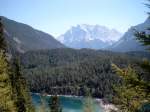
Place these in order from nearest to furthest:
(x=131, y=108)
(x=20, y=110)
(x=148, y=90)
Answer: (x=148, y=90) → (x=131, y=108) → (x=20, y=110)

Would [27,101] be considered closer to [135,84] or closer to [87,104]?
[87,104]

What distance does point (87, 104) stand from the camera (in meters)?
47.2

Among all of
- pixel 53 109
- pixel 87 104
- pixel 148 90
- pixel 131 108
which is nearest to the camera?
pixel 148 90

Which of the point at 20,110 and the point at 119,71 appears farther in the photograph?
the point at 20,110

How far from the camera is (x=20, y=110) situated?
53594mm

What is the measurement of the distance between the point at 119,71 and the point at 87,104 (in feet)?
124

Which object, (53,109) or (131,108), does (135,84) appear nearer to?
(131,108)

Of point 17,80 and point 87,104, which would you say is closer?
point 87,104

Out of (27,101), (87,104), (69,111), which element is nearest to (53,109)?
(27,101)

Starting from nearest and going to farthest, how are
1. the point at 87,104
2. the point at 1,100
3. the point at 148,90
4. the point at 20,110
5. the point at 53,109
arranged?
the point at 148,90, the point at 1,100, the point at 87,104, the point at 20,110, the point at 53,109

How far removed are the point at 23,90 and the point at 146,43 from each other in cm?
4828

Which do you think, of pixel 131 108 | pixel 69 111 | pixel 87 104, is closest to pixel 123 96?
pixel 131 108

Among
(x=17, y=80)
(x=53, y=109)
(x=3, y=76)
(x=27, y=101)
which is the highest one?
(x=3, y=76)

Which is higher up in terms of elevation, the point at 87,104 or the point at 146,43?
the point at 146,43
